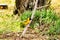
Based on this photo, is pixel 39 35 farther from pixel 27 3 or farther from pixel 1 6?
pixel 1 6

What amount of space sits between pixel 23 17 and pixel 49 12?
703 millimetres

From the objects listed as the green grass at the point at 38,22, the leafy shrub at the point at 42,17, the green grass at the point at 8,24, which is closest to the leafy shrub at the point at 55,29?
the green grass at the point at 38,22

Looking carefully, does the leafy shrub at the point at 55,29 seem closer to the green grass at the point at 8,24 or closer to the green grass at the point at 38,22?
the green grass at the point at 38,22

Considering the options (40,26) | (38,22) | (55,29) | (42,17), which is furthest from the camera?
(42,17)

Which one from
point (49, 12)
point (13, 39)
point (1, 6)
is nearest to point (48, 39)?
point (13, 39)

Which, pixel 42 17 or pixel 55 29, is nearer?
pixel 55 29

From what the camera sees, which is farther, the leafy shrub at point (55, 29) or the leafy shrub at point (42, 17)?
the leafy shrub at point (42, 17)

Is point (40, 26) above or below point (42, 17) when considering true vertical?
below

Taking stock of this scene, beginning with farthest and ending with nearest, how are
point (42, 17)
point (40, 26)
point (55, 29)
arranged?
point (42, 17), point (40, 26), point (55, 29)

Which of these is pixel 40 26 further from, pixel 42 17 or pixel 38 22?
pixel 42 17

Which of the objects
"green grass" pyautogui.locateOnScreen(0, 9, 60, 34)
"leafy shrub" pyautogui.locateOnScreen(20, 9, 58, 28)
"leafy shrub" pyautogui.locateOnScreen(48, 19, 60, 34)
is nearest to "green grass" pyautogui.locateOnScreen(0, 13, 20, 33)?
"green grass" pyautogui.locateOnScreen(0, 9, 60, 34)

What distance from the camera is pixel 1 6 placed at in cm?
759

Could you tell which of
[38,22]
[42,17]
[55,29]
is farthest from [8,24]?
[55,29]

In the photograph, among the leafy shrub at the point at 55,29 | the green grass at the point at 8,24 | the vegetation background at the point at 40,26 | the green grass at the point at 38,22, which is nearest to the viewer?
the vegetation background at the point at 40,26
